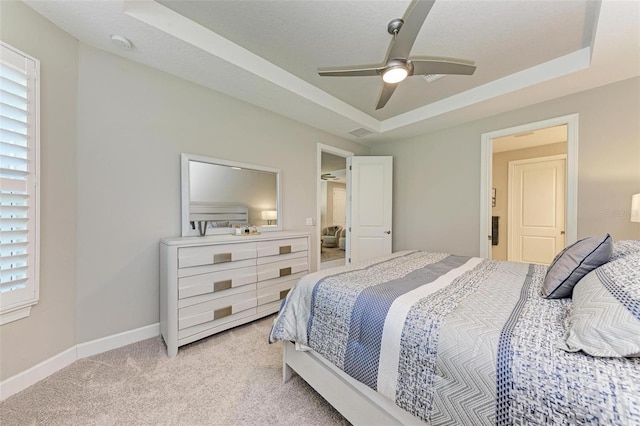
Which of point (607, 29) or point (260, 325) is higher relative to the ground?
point (607, 29)

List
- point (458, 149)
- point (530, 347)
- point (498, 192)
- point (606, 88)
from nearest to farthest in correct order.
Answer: point (530, 347), point (606, 88), point (458, 149), point (498, 192)

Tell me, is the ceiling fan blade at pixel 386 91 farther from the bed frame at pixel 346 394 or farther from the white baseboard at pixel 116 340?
the white baseboard at pixel 116 340

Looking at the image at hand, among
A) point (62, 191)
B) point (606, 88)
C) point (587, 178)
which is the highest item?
point (606, 88)

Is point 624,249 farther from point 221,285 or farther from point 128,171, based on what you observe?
point 128,171

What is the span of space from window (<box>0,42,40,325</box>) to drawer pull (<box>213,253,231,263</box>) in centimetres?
109

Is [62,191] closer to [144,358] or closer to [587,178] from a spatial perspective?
[144,358]

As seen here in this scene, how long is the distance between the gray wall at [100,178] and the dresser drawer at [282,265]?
93 centimetres

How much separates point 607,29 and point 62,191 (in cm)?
409

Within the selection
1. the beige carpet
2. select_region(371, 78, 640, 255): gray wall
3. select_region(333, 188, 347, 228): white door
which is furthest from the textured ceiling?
select_region(333, 188, 347, 228): white door

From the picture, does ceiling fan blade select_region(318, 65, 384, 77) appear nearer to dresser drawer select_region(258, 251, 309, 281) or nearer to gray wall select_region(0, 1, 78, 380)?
dresser drawer select_region(258, 251, 309, 281)

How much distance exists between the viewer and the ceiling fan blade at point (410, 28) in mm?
1184

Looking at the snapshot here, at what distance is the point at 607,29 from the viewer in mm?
1667

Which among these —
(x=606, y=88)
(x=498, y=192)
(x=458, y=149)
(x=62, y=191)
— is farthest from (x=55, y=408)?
(x=498, y=192)

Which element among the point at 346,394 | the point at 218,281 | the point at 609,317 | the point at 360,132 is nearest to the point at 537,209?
the point at 360,132
